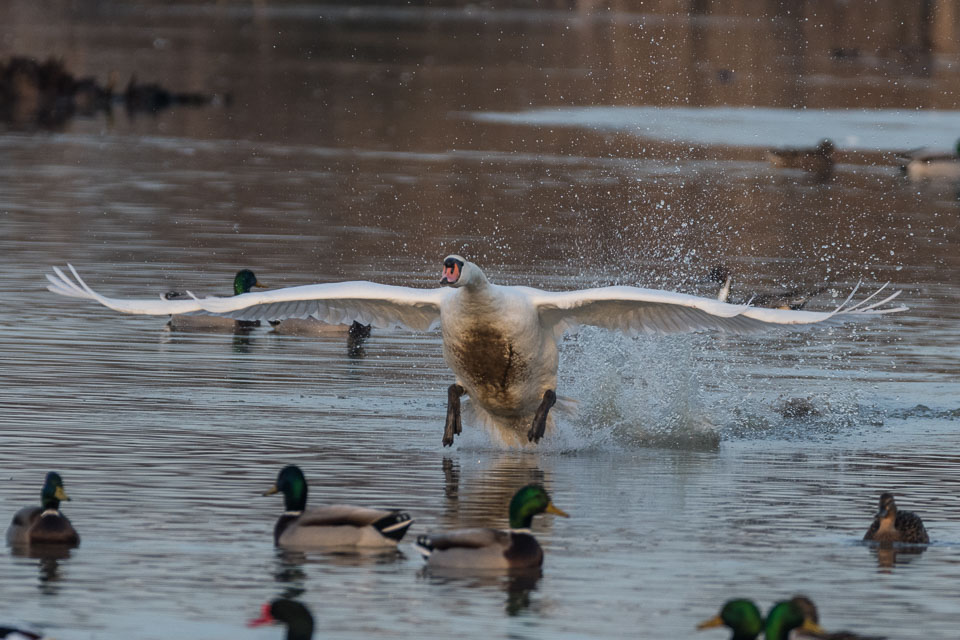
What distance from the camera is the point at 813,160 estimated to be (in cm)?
4000

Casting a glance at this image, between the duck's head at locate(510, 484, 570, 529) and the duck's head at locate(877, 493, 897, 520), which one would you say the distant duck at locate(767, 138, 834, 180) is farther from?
the duck's head at locate(510, 484, 570, 529)

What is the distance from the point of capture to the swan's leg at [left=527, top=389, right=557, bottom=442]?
593 inches

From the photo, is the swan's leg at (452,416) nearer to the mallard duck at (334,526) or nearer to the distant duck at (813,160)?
the mallard duck at (334,526)

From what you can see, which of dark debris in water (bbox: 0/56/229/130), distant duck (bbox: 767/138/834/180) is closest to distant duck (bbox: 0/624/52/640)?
distant duck (bbox: 767/138/834/180)

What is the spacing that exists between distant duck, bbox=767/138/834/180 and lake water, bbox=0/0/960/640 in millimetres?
665

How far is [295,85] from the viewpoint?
65188 mm

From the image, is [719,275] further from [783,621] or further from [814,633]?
[783,621]

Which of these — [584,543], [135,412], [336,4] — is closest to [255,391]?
[135,412]

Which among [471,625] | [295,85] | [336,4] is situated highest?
[336,4]

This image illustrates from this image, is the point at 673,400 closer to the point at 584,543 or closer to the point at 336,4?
the point at 584,543

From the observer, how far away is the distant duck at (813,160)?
39875 mm

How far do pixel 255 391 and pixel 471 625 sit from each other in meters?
7.13

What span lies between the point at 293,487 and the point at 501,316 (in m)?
3.75

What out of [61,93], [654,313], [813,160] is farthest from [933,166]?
[654,313]
